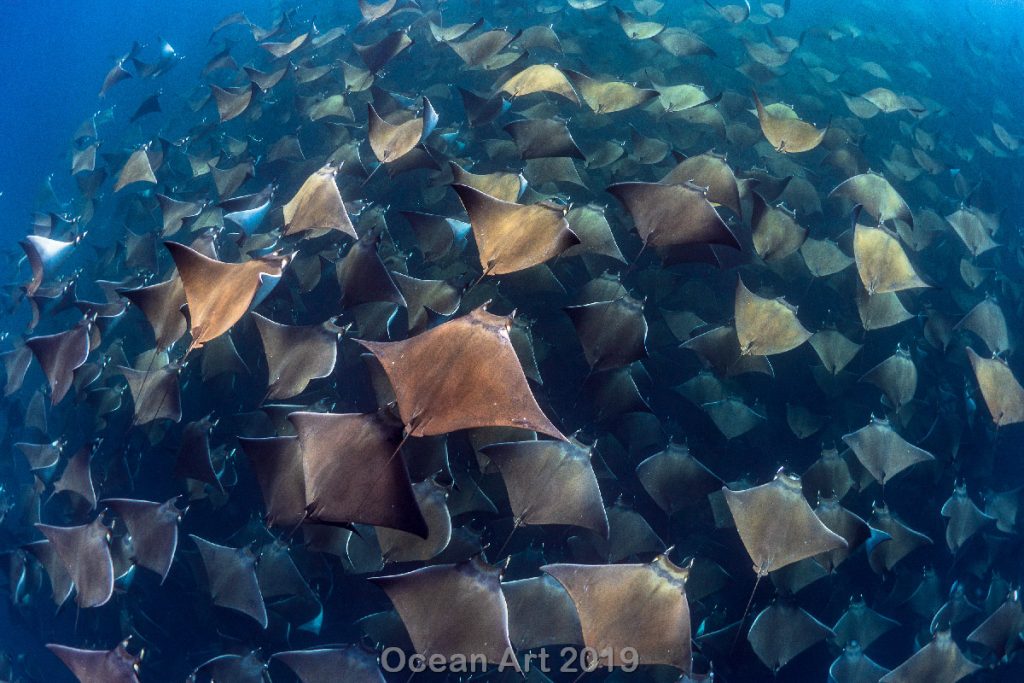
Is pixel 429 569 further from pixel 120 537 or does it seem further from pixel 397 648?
pixel 120 537

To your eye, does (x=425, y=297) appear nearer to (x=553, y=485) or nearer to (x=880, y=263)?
(x=553, y=485)

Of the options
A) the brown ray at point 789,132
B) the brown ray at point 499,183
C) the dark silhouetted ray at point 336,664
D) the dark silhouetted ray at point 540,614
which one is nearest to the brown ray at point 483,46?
the brown ray at point 499,183

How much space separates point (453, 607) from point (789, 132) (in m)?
4.55

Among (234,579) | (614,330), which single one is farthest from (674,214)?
(234,579)

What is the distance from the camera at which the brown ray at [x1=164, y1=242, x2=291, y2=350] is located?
9.40ft

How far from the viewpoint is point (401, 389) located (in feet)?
7.97

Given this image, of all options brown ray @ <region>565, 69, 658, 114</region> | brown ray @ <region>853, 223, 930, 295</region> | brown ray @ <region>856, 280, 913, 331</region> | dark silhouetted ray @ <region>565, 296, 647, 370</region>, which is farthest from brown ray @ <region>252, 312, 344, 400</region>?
brown ray @ <region>856, 280, 913, 331</region>

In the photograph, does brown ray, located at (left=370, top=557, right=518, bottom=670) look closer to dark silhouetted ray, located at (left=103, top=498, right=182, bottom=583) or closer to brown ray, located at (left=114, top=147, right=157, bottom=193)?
dark silhouetted ray, located at (left=103, top=498, right=182, bottom=583)

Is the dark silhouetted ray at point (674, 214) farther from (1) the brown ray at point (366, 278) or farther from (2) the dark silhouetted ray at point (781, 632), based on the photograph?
(2) the dark silhouetted ray at point (781, 632)

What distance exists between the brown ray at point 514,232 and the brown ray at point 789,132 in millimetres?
2580

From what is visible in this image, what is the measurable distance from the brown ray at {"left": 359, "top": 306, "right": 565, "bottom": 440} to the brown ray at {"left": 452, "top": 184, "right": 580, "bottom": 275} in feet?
2.16

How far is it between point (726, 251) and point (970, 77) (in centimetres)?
1211

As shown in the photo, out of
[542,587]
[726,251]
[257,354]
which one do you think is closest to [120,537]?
[257,354]

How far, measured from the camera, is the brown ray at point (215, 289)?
287 centimetres
